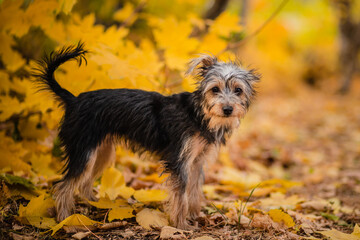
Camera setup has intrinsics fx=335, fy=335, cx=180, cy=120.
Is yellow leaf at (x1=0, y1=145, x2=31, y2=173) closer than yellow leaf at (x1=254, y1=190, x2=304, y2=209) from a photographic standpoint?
Yes

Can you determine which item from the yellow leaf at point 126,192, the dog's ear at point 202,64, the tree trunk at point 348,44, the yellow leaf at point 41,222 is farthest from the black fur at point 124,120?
the tree trunk at point 348,44

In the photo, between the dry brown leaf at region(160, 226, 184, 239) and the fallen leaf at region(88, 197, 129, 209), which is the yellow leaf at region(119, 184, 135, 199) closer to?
the fallen leaf at region(88, 197, 129, 209)

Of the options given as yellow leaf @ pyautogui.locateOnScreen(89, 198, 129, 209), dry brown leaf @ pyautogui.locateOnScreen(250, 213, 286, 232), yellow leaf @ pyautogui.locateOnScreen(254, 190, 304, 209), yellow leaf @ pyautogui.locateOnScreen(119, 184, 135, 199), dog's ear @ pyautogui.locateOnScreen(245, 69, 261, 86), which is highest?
dog's ear @ pyautogui.locateOnScreen(245, 69, 261, 86)

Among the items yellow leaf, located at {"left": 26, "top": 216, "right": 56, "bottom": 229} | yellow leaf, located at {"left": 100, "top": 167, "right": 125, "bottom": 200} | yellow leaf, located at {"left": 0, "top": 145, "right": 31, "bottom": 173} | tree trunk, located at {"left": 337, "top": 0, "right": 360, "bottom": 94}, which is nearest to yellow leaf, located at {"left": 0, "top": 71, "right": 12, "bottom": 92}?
yellow leaf, located at {"left": 0, "top": 145, "right": 31, "bottom": 173}

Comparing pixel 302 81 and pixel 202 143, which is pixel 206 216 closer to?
pixel 202 143

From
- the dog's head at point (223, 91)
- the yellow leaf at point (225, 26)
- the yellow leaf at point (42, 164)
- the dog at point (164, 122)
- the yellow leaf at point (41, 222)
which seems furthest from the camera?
the yellow leaf at point (225, 26)

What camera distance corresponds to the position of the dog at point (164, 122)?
3418 millimetres

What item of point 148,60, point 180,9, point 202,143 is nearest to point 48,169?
point 148,60

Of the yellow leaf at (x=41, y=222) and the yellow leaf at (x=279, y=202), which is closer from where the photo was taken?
the yellow leaf at (x=41, y=222)

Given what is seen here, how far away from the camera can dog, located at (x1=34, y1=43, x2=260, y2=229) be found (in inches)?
135

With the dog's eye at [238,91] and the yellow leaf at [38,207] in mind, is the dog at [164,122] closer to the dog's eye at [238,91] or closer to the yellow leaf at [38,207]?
the dog's eye at [238,91]

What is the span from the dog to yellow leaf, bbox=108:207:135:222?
1.32 feet

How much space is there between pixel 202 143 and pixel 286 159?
178 inches

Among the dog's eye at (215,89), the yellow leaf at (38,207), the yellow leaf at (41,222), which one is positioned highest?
the dog's eye at (215,89)
